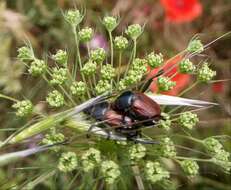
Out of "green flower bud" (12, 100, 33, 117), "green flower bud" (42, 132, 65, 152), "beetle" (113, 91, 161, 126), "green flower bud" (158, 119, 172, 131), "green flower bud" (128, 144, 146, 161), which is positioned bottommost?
"green flower bud" (128, 144, 146, 161)

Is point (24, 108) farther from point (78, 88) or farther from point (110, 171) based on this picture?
point (110, 171)

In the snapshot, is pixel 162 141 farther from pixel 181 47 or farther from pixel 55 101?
pixel 181 47

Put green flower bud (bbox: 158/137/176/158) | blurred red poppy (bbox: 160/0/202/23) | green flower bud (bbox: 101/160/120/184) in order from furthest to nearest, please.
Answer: blurred red poppy (bbox: 160/0/202/23) < green flower bud (bbox: 158/137/176/158) < green flower bud (bbox: 101/160/120/184)

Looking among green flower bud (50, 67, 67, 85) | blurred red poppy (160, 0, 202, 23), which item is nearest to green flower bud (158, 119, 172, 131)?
green flower bud (50, 67, 67, 85)

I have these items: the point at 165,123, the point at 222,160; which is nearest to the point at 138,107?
the point at 165,123

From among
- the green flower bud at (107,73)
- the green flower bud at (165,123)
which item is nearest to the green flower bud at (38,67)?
the green flower bud at (107,73)

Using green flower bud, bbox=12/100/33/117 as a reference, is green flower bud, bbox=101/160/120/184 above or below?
below

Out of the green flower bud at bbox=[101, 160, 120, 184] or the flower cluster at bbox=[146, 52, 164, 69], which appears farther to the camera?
the flower cluster at bbox=[146, 52, 164, 69]

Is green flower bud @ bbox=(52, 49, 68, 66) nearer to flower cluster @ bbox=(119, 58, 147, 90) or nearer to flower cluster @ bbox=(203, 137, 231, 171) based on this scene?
flower cluster @ bbox=(119, 58, 147, 90)
